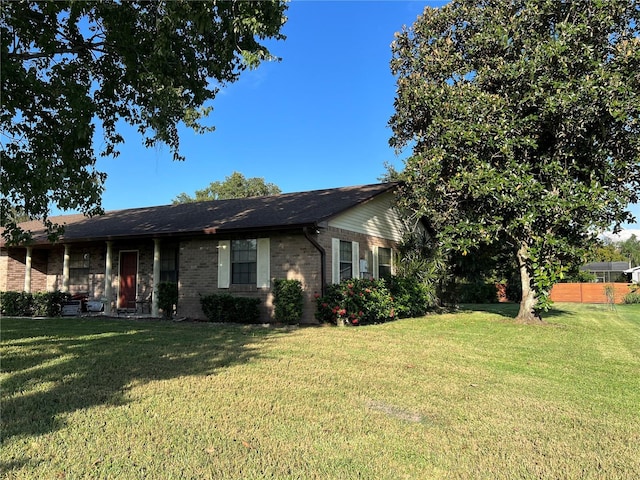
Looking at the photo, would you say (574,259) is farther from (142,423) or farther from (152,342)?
(142,423)

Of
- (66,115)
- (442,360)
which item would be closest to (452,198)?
(442,360)

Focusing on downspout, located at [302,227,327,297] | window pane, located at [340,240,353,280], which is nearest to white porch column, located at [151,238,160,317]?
downspout, located at [302,227,327,297]

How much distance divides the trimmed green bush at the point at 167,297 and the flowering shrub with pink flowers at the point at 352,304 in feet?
15.2

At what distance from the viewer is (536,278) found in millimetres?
11719

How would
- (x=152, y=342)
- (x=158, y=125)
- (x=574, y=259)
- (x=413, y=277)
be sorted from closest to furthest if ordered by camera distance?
(x=158, y=125) → (x=152, y=342) → (x=574, y=259) → (x=413, y=277)

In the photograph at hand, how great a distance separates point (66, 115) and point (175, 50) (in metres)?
2.29

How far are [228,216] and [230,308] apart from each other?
3.54 meters

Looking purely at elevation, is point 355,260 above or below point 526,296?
above

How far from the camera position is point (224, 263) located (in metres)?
13.8

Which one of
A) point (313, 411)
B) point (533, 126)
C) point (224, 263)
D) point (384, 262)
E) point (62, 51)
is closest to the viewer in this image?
point (313, 411)

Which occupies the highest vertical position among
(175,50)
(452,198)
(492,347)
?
(175,50)

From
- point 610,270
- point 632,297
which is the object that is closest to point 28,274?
point 632,297

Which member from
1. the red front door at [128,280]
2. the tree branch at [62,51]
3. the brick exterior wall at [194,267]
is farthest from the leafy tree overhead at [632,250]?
the tree branch at [62,51]

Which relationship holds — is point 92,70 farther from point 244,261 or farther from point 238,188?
point 238,188
